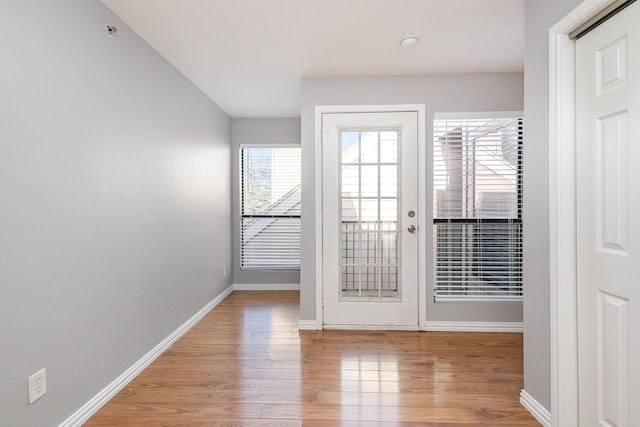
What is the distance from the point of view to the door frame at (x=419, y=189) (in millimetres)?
3121

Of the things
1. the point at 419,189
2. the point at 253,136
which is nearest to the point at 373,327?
the point at 419,189

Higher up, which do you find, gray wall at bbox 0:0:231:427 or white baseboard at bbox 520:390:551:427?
gray wall at bbox 0:0:231:427

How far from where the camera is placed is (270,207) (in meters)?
4.79

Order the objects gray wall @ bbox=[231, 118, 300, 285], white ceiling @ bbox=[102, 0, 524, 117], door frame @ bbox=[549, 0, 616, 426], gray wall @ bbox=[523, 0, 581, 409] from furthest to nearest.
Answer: gray wall @ bbox=[231, 118, 300, 285], white ceiling @ bbox=[102, 0, 524, 117], gray wall @ bbox=[523, 0, 581, 409], door frame @ bbox=[549, 0, 616, 426]

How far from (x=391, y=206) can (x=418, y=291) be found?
2.69ft

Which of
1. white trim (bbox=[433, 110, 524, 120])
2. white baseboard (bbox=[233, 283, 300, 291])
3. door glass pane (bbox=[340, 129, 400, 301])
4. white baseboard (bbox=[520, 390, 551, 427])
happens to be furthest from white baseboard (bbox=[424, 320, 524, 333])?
white baseboard (bbox=[233, 283, 300, 291])

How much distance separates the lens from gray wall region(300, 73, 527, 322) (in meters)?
3.09

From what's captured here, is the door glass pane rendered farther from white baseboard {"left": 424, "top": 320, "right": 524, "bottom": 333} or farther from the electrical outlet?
the electrical outlet

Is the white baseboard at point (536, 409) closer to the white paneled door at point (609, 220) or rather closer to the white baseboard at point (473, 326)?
the white paneled door at point (609, 220)

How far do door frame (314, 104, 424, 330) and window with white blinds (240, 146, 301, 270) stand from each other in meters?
1.58

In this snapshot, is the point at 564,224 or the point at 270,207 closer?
the point at 564,224

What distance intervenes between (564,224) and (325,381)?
1.64 metres

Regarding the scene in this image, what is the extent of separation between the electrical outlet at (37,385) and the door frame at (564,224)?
95.3 inches

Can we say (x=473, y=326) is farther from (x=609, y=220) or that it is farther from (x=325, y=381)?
(x=609, y=220)
